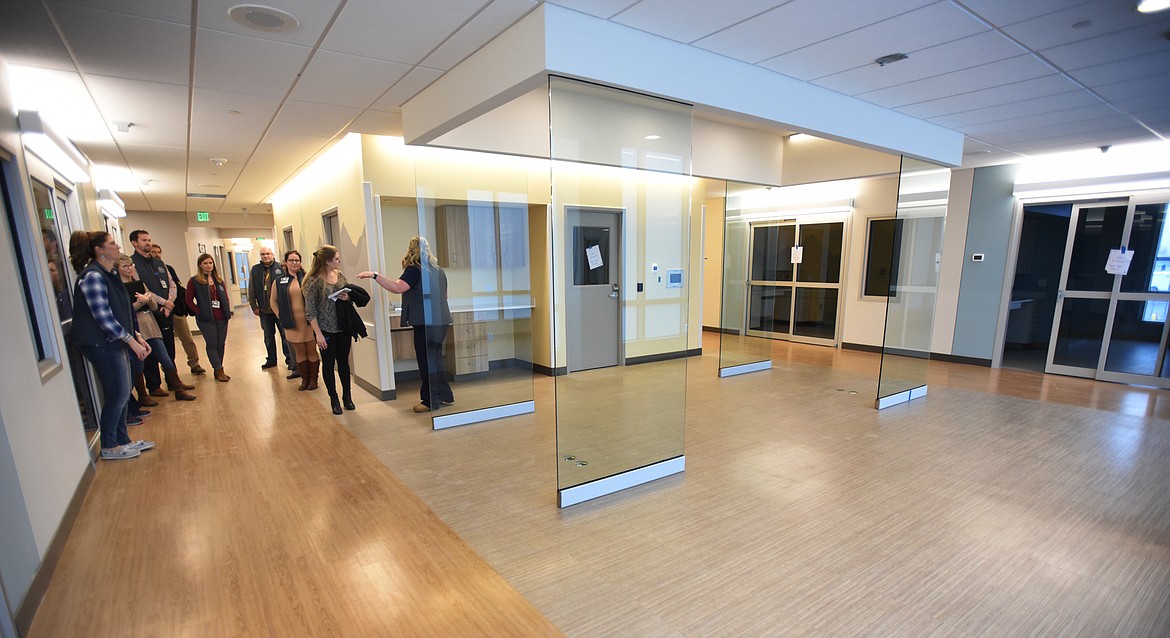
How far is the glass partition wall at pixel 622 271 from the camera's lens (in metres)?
2.86

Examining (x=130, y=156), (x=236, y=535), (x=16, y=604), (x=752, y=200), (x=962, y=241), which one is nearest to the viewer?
(x=16, y=604)

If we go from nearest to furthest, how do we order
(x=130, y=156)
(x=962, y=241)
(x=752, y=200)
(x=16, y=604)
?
(x=16, y=604), (x=130, y=156), (x=752, y=200), (x=962, y=241)

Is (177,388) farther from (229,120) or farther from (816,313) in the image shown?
(816,313)

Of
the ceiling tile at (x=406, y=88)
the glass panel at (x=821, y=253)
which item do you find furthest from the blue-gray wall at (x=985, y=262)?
the ceiling tile at (x=406, y=88)

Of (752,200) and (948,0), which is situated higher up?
(948,0)

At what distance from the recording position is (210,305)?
5797 millimetres

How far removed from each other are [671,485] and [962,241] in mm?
6889

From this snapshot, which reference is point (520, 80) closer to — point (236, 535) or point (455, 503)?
point (455, 503)

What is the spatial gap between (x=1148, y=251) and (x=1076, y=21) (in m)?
5.56

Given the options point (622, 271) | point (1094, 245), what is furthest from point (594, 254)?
point (1094, 245)

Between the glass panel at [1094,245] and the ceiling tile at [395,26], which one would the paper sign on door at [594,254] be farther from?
the glass panel at [1094,245]

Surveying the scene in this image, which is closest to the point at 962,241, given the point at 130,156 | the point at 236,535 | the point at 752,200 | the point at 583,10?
the point at 752,200

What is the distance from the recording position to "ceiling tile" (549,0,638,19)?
2512 millimetres

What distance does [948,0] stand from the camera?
97.6 inches
